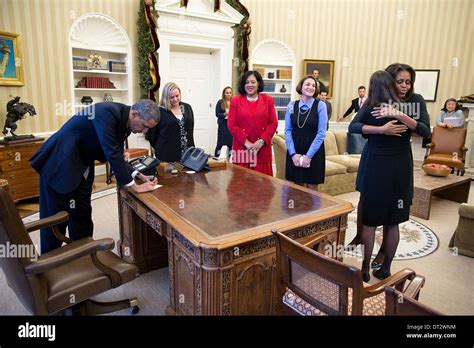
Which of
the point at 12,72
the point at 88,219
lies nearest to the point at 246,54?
the point at 12,72

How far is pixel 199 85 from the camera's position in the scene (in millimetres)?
7305

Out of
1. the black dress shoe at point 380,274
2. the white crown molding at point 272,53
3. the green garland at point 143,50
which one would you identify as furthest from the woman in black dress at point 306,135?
the white crown molding at point 272,53

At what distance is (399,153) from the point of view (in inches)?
99.0

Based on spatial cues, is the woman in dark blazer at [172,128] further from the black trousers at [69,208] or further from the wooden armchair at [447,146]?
the wooden armchair at [447,146]

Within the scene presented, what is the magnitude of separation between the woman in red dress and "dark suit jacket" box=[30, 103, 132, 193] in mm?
1330

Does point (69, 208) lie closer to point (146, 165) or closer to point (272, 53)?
point (146, 165)

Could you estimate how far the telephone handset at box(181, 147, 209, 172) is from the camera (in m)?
3.00

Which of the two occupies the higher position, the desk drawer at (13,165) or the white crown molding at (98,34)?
the white crown molding at (98,34)

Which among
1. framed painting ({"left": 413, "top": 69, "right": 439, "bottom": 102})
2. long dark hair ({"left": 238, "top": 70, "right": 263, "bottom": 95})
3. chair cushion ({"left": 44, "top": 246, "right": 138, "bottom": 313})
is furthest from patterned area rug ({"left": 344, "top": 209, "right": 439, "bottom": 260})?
framed painting ({"left": 413, "top": 69, "right": 439, "bottom": 102})

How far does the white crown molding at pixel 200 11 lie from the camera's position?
243 inches

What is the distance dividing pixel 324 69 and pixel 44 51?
569cm

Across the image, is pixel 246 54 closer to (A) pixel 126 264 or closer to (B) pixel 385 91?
(B) pixel 385 91

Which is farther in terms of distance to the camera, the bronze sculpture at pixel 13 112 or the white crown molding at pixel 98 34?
the white crown molding at pixel 98 34

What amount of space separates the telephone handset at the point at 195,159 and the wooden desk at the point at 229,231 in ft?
1.18
